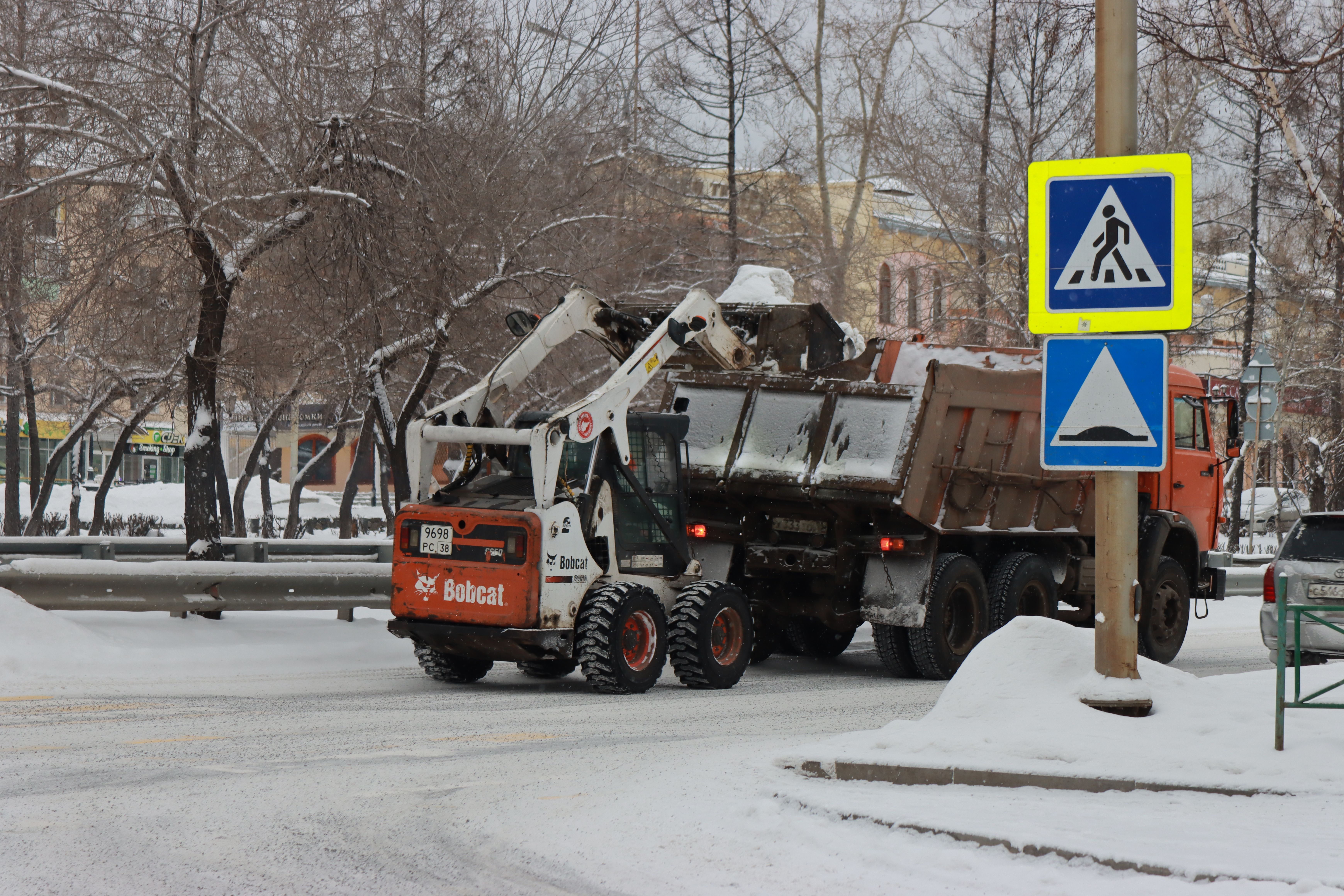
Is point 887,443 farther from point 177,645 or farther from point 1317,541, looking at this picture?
point 177,645

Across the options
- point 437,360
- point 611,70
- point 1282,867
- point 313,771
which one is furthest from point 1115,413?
point 611,70

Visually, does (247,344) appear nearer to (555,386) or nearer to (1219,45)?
(555,386)

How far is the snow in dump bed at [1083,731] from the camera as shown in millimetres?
6523

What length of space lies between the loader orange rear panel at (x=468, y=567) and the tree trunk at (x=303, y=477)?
77.1ft

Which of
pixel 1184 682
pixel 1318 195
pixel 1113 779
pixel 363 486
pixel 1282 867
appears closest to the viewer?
pixel 1282 867

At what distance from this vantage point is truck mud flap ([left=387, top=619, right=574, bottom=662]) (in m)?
10.6

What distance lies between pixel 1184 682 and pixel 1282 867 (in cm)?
278

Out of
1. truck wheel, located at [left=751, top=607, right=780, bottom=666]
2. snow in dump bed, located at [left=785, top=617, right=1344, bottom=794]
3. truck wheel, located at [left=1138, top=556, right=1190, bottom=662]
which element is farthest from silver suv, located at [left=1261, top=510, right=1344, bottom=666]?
truck wheel, located at [left=751, top=607, right=780, bottom=666]

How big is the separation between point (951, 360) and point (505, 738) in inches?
261

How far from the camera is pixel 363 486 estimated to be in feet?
270

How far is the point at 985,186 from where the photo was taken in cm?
2759

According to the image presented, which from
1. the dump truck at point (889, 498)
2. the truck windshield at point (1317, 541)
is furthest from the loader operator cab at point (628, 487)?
the truck windshield at point (1317, 541)

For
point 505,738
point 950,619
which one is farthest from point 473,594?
point 950,619

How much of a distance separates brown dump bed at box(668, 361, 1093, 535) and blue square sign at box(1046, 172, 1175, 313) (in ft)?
17.5
